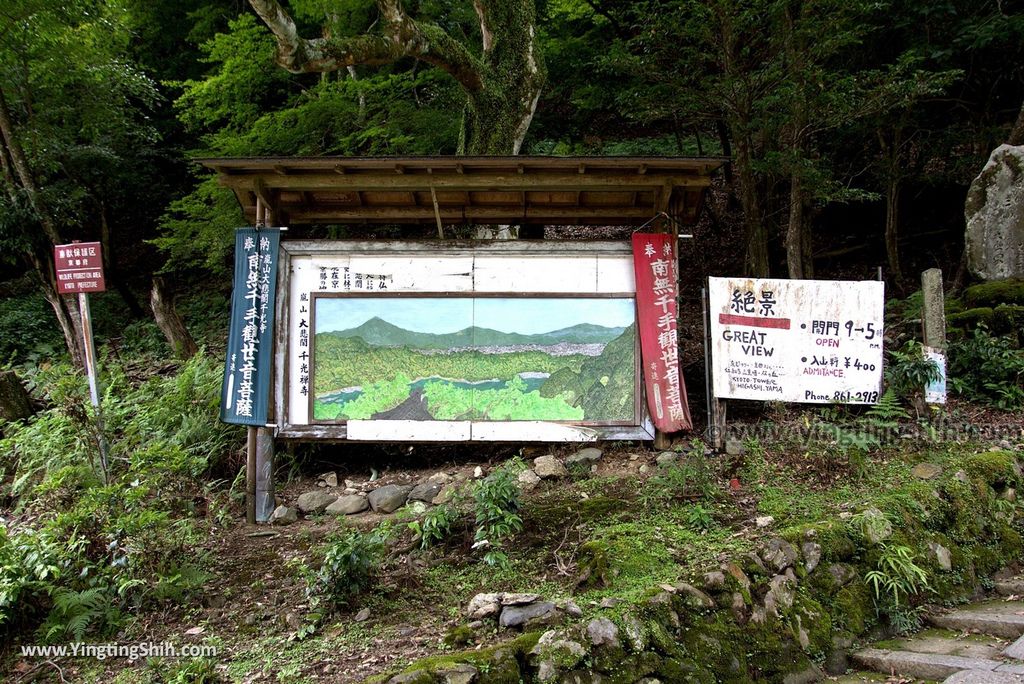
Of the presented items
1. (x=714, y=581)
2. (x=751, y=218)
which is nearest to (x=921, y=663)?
(x=714, y=581)

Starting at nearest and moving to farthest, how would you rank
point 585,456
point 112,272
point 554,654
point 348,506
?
point 554,654, point 348,506, point 585,456, point 112,272

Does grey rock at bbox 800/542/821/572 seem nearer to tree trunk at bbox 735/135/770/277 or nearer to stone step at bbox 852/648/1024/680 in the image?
stone step at bbox 852/648/1024/680

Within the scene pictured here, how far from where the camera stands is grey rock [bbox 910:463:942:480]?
21.0 ft

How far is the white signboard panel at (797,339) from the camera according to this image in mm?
7582

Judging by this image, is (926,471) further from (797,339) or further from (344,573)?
(344,573)

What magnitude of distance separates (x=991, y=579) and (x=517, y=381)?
4811 mm

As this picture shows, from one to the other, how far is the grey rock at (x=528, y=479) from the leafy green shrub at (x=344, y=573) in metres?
2.20

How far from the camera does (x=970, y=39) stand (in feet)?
37.4

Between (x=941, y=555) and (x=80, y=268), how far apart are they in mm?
8670

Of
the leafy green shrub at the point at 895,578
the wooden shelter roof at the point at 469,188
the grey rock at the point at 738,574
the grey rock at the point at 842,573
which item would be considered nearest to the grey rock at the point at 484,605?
the grey rock at the point at 738,574

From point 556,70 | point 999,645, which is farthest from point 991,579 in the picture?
point 556,70

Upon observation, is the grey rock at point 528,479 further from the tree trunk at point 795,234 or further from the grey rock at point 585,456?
the tree trunk at point 795,234

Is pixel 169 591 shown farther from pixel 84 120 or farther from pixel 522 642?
pixel 84 120

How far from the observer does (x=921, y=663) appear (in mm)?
4590
